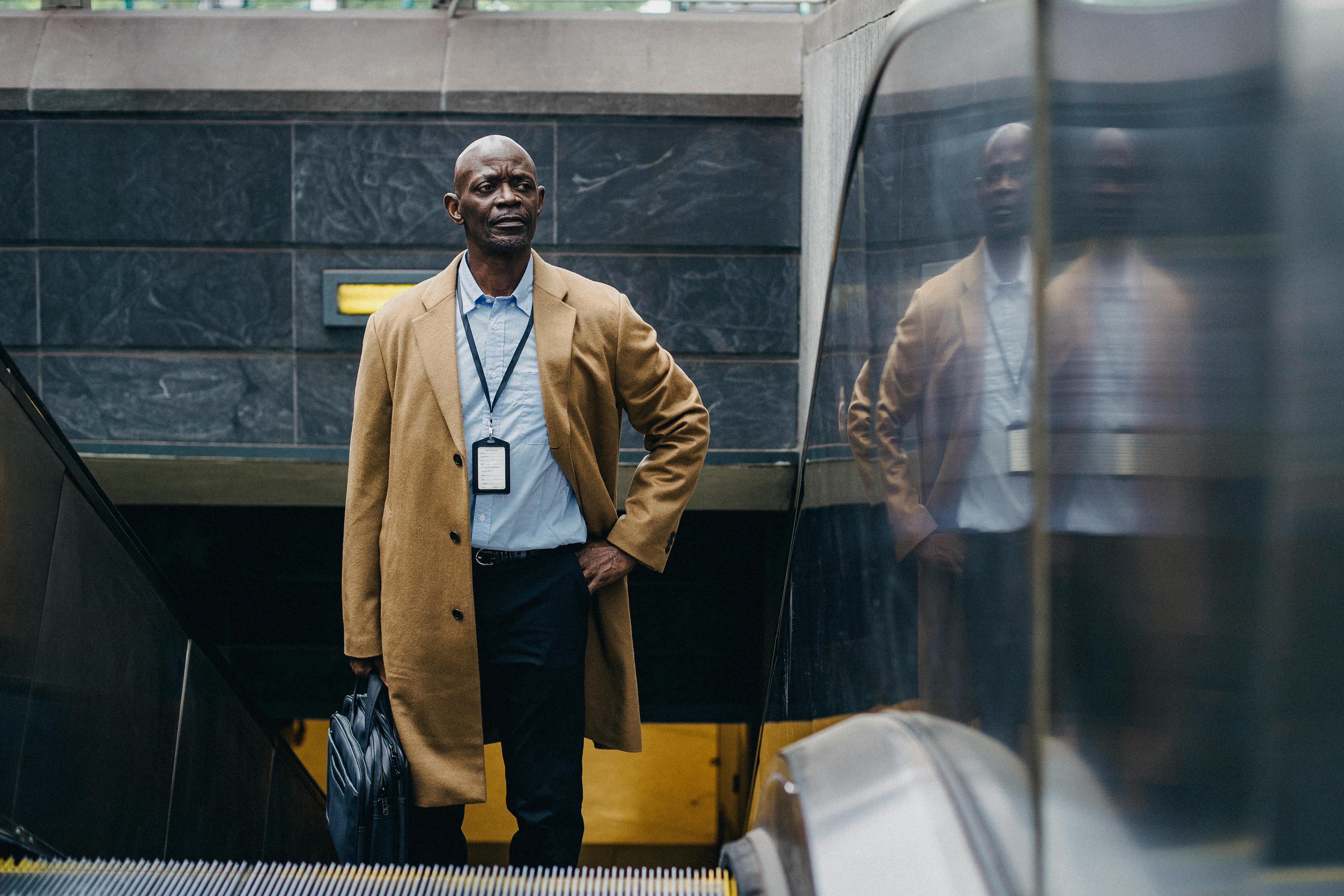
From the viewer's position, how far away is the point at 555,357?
2.44 metres

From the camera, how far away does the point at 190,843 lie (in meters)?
2.96

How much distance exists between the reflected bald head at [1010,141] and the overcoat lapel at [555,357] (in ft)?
4.80

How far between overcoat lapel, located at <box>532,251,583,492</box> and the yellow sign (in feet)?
8.53

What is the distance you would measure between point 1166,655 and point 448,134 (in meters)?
4.55

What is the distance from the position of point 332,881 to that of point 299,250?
358 centimetres

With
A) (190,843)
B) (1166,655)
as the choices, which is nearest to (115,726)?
(190,843)

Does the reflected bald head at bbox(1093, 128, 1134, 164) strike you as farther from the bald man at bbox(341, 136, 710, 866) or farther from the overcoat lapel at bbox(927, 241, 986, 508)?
the bald man at bbox(341, 136, 710, 866)

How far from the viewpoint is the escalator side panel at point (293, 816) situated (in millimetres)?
3629

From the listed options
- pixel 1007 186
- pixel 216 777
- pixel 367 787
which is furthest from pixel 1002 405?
pixel 216 777

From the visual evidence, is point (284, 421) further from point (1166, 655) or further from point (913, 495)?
point (1166, 655)

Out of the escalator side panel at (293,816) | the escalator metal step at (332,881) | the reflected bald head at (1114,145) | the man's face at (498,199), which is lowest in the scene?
the escalator side panel at (293,816)

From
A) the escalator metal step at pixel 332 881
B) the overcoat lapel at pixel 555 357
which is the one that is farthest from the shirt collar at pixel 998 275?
the overcoat lapel at pixel 555 357

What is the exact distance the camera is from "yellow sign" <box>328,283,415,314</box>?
16.1 ft

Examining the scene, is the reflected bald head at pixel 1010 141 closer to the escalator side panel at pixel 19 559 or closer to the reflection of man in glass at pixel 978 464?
the reflection of man in glass at pixel 978 464
